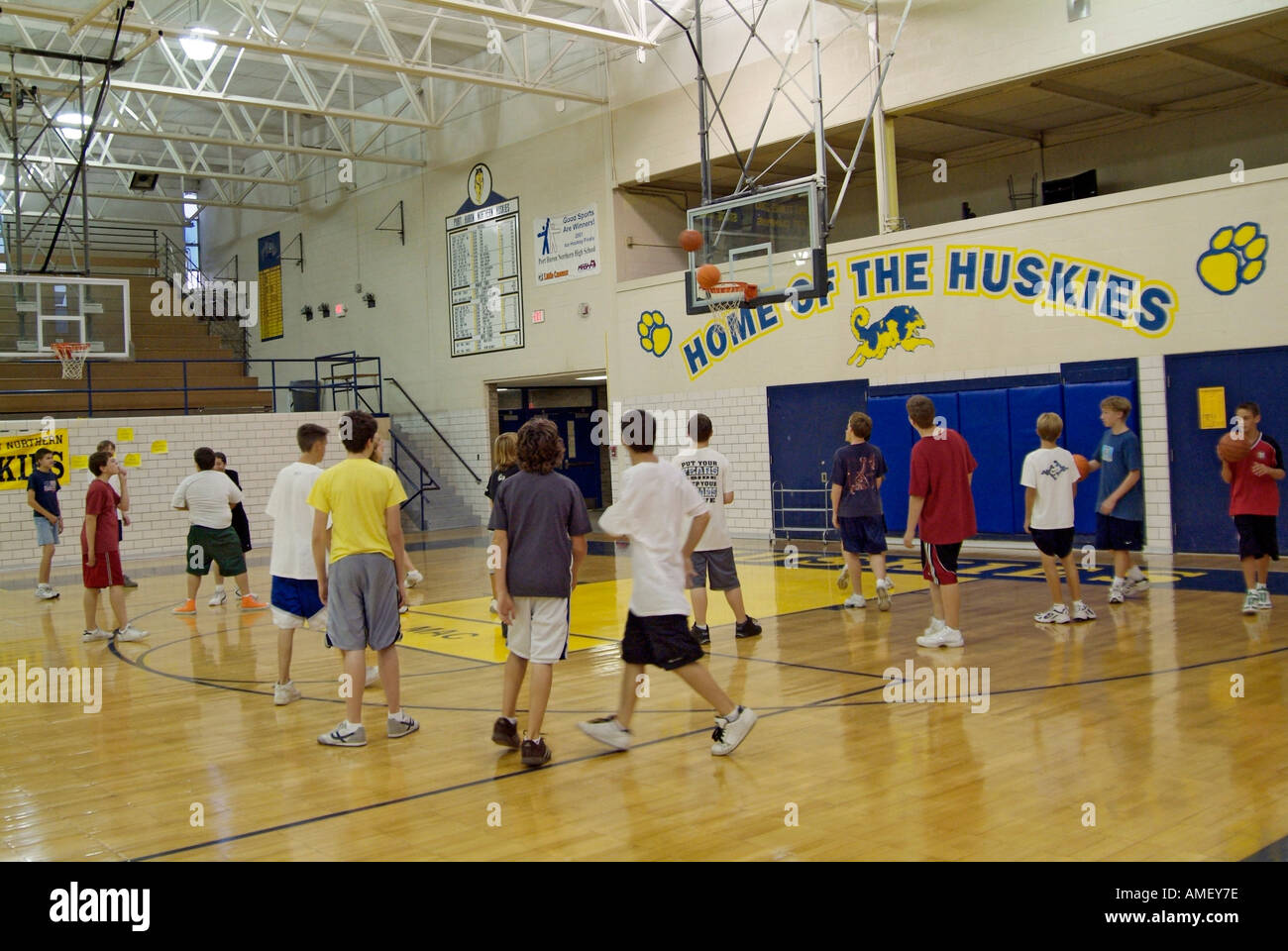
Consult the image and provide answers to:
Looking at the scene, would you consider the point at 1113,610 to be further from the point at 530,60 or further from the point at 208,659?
the point at 530,60

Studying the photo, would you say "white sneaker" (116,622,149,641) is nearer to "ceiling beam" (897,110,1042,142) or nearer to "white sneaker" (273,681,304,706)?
"white sneaker" (273,681,304,706)

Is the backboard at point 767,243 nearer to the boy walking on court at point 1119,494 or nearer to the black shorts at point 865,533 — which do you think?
the black shorts at point 865,533

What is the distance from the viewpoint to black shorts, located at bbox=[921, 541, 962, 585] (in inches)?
306

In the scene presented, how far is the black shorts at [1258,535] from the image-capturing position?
8.67 m

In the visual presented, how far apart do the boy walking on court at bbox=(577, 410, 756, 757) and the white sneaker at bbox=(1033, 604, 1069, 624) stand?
4101 mm

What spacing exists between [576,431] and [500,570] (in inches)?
699

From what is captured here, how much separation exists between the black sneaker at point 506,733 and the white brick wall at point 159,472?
13.6 metres

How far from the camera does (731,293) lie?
1417 cm

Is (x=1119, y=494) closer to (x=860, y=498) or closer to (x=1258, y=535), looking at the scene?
(x=1258, y=535)

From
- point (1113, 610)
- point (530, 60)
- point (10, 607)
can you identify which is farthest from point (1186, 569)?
point (530, 60)

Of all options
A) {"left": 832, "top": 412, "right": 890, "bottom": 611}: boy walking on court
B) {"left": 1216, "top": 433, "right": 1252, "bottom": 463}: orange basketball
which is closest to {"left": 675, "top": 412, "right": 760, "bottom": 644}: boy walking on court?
{"left": 832, "top": 412, "right": 890, "bottom": 611}: boy walking on court

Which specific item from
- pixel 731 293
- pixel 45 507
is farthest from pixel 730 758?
pixel 45 507

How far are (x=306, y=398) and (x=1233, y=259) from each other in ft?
58.0
